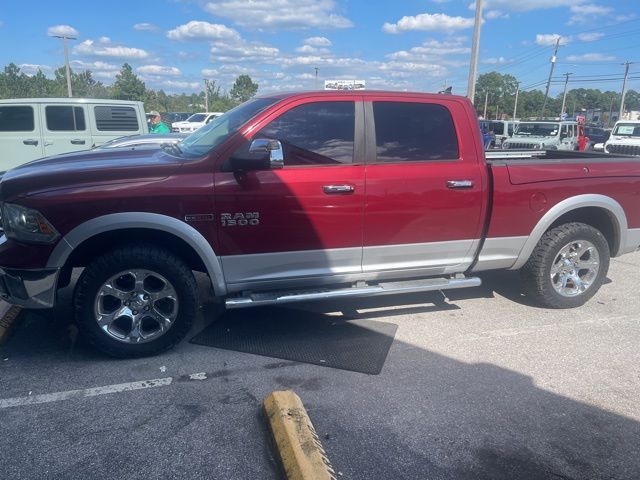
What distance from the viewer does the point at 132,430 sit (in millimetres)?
2951

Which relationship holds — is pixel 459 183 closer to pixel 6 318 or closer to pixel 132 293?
pixel 132 293

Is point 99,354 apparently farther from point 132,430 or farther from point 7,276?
point 132,430

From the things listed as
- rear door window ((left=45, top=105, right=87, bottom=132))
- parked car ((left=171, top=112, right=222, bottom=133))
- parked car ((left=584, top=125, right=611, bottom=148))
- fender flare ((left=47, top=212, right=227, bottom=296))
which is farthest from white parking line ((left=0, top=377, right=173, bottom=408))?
parked car ((left=584, top=125, right=611, bottom=148))

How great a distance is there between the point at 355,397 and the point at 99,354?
2.00m

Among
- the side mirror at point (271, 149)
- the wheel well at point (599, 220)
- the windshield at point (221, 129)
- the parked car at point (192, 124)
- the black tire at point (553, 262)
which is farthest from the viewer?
the parked car at point (192, 124)

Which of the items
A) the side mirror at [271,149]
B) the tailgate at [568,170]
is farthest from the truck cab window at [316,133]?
the tailgate at [568,170]

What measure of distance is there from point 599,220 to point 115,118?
29.2 ft

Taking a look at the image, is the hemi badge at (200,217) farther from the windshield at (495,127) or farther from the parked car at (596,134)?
the parked car at (596,134)

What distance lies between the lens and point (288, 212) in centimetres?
382

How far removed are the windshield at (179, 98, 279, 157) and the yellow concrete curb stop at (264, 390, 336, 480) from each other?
195cm

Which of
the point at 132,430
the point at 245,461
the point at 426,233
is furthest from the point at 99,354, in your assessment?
the point at 426,233

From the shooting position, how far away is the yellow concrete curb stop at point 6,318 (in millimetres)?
4045

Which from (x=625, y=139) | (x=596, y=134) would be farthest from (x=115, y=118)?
(x=596, y=134)

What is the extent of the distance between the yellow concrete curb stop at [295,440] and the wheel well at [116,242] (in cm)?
143
